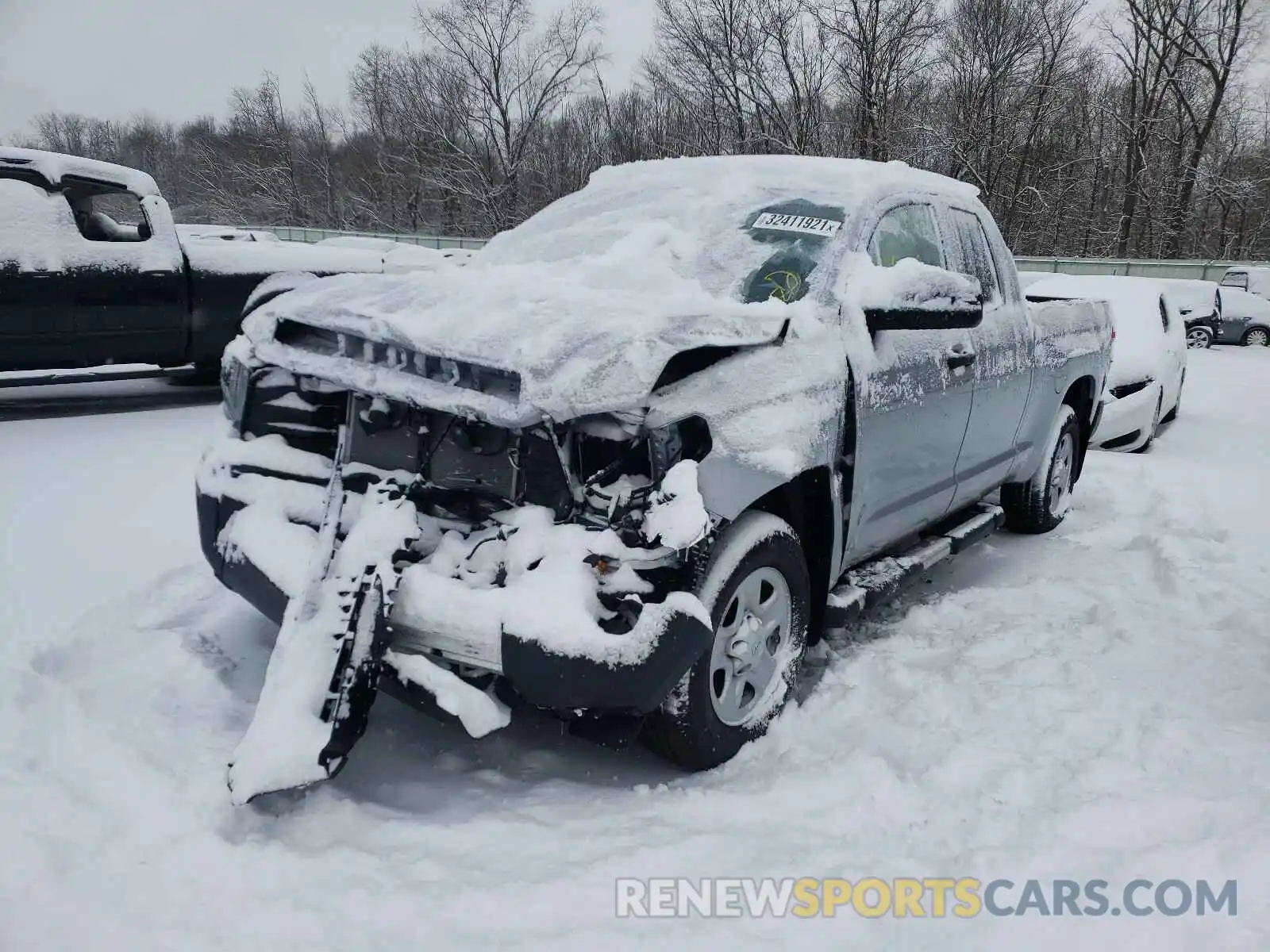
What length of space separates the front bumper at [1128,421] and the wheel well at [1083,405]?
2407 millimetres

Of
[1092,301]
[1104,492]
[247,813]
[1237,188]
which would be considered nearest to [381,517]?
[247,813]

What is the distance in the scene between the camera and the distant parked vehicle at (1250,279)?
2125 centimetres

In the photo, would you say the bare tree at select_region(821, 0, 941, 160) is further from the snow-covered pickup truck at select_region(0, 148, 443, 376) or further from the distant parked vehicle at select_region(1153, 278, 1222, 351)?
the snow-covered pickup truck at select_region(0, 148, 443, 376)

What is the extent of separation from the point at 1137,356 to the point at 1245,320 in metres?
14.4

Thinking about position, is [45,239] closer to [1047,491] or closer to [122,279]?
[122,279]

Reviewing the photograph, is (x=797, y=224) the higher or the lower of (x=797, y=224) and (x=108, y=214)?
the lower

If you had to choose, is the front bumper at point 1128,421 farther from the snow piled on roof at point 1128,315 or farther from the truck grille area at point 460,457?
the truck grille area at point 460,457

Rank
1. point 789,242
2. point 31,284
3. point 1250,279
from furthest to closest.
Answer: point 1250,279
point 31,284
point 789,242

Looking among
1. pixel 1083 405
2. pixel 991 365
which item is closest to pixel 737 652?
pixel 991 365

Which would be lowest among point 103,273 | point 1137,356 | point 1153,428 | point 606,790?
point 606,790

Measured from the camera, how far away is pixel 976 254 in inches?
168

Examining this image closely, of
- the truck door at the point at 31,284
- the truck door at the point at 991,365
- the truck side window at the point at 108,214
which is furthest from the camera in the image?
the truck side window at the point at 108,214

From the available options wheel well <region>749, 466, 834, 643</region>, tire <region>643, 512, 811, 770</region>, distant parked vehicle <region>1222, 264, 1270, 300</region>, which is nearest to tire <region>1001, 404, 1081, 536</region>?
wheel well <region>749, 466, 834, 643</region>

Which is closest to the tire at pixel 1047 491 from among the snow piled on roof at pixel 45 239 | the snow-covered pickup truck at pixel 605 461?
the snow-covered pickup truck at pixel 605 461
